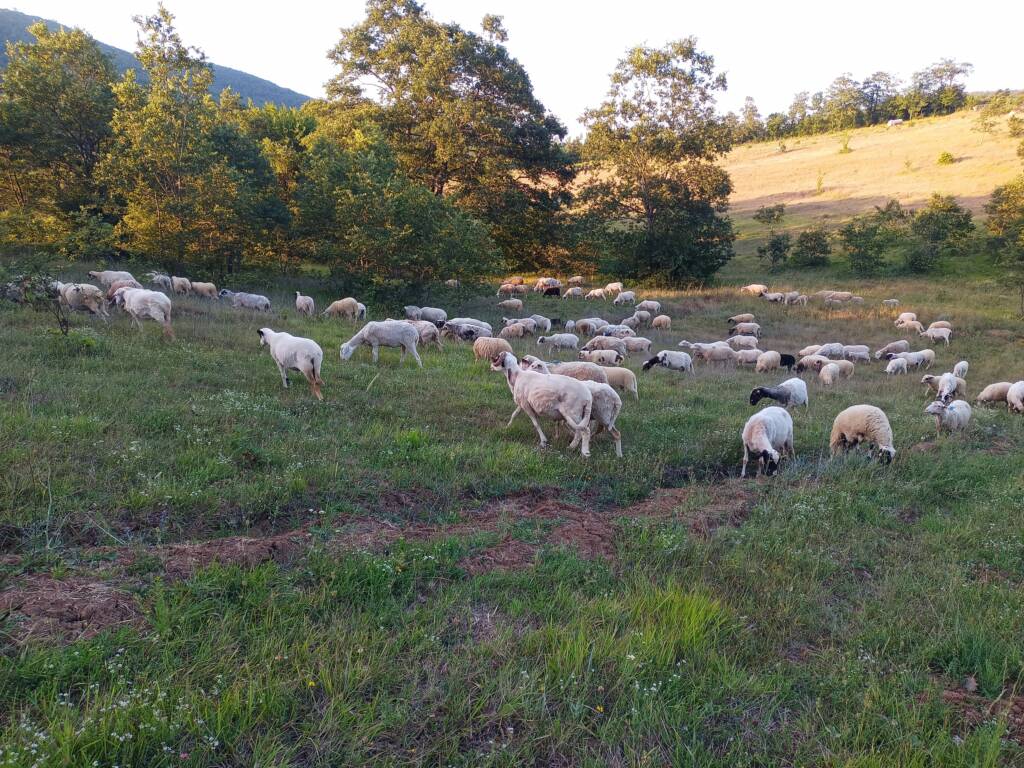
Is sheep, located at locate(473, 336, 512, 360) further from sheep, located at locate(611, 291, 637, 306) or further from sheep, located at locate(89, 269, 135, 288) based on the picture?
sheep, located at locate(611, 291, 637, 306)

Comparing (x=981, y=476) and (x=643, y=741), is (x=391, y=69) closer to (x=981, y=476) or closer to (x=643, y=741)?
(x=981, y=476)

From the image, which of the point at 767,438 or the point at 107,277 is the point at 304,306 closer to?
the point at 107,277

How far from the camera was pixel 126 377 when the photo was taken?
31.2ft

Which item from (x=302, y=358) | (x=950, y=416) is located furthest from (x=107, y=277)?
(x=950, y=416)

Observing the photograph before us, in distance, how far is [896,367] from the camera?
19.0 meters

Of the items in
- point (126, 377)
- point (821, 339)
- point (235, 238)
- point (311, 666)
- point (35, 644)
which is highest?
point (235, 238)

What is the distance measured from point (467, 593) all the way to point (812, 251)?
42439mm

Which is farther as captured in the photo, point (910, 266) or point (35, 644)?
point (910, 266)

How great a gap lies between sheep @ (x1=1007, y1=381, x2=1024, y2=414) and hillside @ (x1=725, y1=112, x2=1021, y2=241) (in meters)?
37.6

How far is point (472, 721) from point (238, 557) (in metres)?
2.36

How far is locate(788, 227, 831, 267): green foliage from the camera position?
39.7 meters

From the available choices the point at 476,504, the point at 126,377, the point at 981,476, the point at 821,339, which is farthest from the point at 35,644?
the point at 821,339

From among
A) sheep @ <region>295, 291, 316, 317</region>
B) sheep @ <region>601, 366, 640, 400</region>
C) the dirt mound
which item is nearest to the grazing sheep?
sheep @ <region>295, 291, 316, 317</region>

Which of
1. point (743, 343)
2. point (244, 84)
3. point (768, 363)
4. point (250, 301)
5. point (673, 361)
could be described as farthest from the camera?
point (244, 84)
